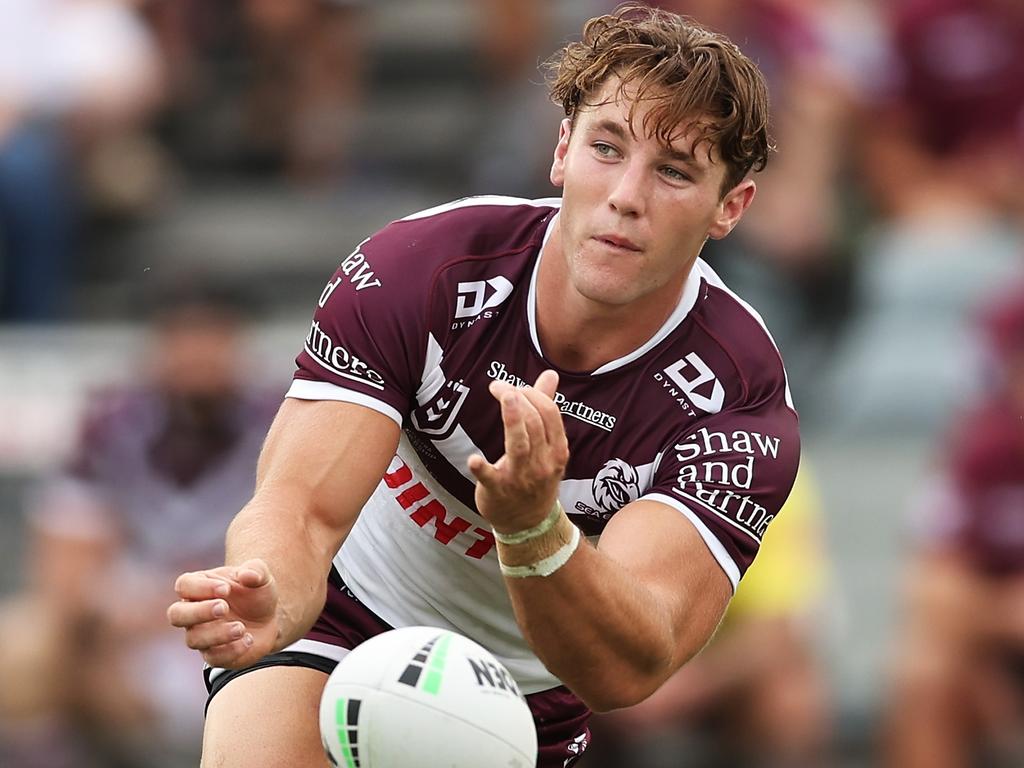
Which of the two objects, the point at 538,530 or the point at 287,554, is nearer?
the point at 538,530

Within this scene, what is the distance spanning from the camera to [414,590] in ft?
17.1

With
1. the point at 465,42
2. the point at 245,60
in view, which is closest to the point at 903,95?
the point at 465,42

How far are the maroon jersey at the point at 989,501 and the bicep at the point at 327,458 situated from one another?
4484 mm

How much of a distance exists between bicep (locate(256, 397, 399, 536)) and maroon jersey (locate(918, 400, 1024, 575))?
177 inches

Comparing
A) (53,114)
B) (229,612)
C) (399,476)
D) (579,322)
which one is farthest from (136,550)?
(229,612)

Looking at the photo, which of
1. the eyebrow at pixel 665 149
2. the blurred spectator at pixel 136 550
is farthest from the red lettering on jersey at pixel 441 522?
the blurred spectator at pixel 136 550

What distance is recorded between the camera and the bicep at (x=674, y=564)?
4.51 m

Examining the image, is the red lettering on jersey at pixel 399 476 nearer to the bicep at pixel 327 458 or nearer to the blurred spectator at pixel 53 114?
the bicep at pixel 327 458

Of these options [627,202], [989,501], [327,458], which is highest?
[627,202]

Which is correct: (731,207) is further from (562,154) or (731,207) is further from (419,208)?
(419,208)

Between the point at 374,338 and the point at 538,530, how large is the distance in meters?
0.83

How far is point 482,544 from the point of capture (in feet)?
16.8

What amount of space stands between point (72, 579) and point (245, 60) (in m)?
3.68

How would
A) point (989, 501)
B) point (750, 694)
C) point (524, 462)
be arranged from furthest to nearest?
point (989, 501), point (750, 694), point (524, 462)
